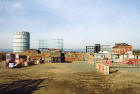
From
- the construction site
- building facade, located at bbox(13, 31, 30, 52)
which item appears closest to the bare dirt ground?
the construction site

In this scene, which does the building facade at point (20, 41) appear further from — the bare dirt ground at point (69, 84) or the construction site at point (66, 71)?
the bare dirt ground at point (69, 84)

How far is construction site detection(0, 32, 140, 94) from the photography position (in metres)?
10.8

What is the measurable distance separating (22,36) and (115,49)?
158 ft

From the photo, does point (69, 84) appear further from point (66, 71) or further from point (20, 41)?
point (20, 41)

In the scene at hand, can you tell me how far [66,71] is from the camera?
19984 mm

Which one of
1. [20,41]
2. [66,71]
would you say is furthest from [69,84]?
[20,41]

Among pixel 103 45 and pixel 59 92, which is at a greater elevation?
pixel 103 45

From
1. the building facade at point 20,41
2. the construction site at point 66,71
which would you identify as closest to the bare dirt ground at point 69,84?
the construction site at point 66,71

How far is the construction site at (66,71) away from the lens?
35.4 ft

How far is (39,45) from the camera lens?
7262 centimetres

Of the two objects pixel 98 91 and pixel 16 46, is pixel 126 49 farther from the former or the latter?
pixel 98 91

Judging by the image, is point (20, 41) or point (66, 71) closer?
point (66, 71)

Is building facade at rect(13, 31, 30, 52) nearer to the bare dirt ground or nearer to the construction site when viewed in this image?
the construction site

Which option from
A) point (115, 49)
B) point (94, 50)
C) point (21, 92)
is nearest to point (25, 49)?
point (94, 50)
